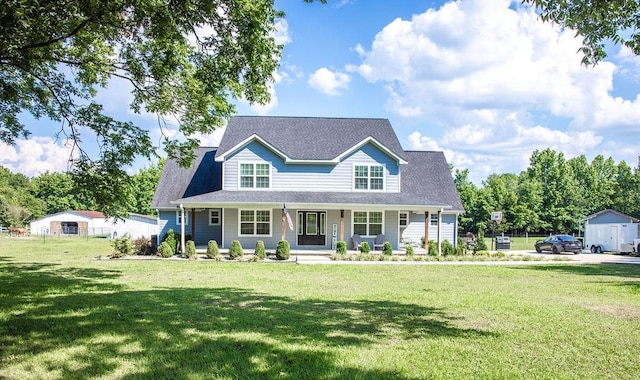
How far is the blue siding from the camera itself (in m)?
26.0

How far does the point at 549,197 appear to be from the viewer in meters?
58.9

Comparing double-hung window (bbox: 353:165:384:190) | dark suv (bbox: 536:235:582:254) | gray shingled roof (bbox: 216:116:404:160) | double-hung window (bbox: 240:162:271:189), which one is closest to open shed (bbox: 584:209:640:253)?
dark suv (bbox: 536:235:582:254)

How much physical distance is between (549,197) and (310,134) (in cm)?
4356

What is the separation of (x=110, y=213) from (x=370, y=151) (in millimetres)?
16210

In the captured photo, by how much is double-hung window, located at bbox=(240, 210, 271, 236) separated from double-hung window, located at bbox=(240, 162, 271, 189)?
1488 mm

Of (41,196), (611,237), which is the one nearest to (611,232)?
(611,237)

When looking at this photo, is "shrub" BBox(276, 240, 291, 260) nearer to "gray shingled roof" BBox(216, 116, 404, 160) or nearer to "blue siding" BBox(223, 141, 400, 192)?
"blue siding" BBox(223, 141, 400, 192)

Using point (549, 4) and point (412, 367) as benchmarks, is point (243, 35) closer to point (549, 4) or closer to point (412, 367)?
point (549, 4)

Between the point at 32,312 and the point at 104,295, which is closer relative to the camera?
the point at 32,312

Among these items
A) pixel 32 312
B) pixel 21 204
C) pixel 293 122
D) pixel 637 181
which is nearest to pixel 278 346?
pixel 32 312

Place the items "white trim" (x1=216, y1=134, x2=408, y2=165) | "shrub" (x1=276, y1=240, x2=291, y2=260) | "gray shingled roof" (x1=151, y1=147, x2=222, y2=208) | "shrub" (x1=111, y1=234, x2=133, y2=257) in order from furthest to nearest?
"gray shingled roof" (x1=151, y1=147, x2=222, y2=208) < "white trim" (x1=216, y1=134, x2=408, y2=165) < "shrub" (x1=111, y1=234, x2=133, y2=257) < "shrub" (x1=276, y1=240, x2=291, y2=260)

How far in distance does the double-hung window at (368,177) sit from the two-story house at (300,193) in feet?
0.19

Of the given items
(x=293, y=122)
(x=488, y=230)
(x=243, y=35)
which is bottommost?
(x=488, y=230)

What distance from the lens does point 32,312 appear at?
8555 mm
